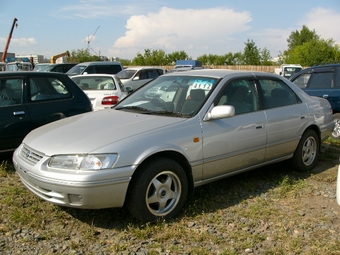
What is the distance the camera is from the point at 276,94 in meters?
5.03

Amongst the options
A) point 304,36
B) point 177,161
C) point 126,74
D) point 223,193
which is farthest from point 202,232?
point 304,36

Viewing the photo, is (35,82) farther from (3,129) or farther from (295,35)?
(295,35)

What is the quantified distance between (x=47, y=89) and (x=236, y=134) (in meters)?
3.36

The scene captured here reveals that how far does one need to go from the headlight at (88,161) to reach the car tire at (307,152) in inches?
123

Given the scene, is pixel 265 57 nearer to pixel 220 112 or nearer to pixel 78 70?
pixel 78 70

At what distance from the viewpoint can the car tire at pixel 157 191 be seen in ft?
11.1

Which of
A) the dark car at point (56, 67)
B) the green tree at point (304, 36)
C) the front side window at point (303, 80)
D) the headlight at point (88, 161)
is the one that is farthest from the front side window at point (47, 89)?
the green tree at point (304, 36)

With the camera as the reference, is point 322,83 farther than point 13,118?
Yes

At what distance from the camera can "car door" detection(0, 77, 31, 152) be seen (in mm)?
5230

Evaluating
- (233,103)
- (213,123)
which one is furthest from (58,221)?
(233,103)

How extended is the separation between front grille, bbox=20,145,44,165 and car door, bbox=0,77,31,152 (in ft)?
5.12

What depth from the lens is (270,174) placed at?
5.36 metres

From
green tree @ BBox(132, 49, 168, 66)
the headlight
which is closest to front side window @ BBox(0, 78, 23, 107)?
the headlight

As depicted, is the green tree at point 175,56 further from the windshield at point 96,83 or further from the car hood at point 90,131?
the car hood at point 90,131
